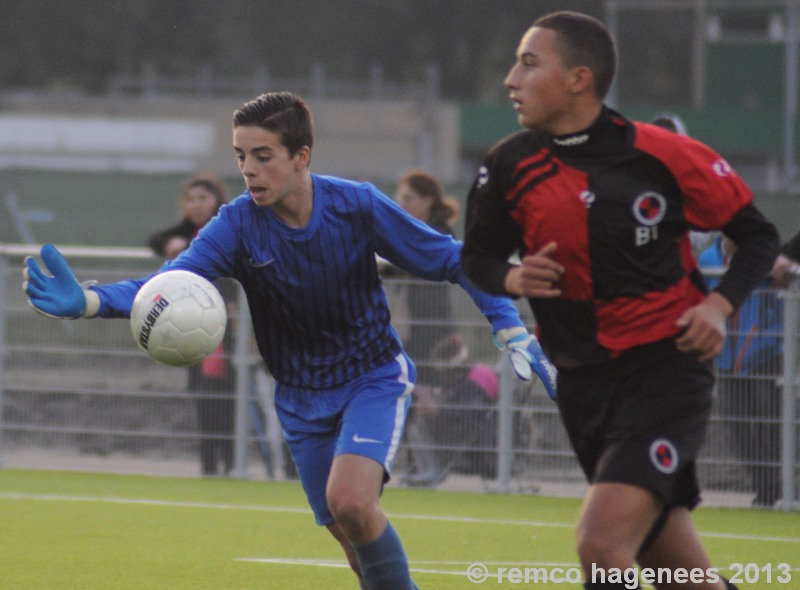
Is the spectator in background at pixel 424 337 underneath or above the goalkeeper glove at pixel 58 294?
underneath

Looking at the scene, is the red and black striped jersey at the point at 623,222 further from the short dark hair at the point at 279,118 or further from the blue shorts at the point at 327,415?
the short dark hair at the point at 279,118

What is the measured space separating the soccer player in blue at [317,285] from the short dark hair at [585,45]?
1.13 metres

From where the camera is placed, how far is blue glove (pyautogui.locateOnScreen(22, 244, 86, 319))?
5.16m

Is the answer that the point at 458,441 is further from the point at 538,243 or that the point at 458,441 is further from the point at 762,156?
the point at 762,156

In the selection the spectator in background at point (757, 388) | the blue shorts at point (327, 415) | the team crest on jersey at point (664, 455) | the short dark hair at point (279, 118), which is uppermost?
the short dark hair at point (279, 118)

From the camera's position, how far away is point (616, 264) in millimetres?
4398

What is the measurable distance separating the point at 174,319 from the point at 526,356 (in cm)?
124

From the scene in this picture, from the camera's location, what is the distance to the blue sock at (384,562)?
513 centimetres

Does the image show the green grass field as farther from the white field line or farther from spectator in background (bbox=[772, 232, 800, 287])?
spectator in background (bbox=[772, 232, 800, 287])

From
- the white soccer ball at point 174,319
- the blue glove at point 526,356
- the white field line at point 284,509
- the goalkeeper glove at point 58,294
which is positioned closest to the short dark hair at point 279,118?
the white soccer ball at point 174,319

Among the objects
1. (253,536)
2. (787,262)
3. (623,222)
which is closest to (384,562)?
(623,222)

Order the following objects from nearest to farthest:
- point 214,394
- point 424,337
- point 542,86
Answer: point 542,86 < point 424,337 < point 214,394

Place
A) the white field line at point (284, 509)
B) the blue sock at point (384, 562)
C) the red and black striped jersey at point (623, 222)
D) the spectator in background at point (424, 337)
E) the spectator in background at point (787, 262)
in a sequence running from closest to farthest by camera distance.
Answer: the red and black striped jersey at point (623, 222) < the blue sock at point (384, 562) < the spectator in background at point (787, 262) < the white field line at point (284, 509) < the spectator in background at point (424, 337)

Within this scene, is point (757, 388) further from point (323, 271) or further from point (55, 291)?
point (55, 291)
